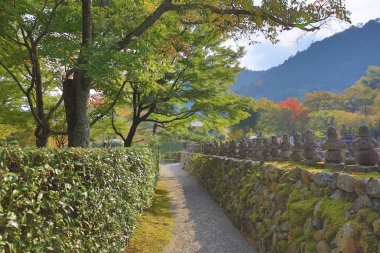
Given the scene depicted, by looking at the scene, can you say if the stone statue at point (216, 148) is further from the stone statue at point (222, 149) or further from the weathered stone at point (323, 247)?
the weathered stone at point (323, 247)

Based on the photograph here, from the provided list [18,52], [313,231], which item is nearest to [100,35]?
[18,52]

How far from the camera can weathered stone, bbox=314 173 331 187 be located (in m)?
4.43

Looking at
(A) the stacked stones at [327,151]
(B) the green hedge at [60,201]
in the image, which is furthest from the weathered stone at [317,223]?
(B) the green hedge at [60,201]

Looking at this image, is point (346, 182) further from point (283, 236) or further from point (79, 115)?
point (79, 115)

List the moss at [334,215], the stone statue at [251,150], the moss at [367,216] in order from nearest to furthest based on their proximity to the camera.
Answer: the moss at [367,216]
the moss at [334,215]
the stone statue at [251,150]

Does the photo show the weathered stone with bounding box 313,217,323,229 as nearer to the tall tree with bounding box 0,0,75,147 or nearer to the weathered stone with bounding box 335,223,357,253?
the weathered stone with bounding box 335,223,357,253

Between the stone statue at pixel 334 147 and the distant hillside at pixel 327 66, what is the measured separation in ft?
484

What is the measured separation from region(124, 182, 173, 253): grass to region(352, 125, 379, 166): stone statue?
4037 mm

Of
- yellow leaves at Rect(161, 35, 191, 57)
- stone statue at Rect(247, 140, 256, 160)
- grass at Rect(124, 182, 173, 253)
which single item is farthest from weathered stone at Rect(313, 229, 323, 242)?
yellow leaves at Rect(161, 35, 191, 57)

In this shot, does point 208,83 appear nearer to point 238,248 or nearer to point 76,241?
point 238,248

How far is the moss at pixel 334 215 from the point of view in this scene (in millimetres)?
3696

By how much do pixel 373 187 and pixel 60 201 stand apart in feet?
10.1

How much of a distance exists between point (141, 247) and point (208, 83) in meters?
9.68

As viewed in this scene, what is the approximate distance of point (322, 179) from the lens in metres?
4.50
